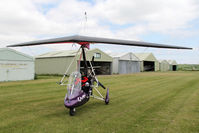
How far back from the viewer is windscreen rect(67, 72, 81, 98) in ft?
21.2

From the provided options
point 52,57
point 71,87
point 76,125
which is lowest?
point 76,125

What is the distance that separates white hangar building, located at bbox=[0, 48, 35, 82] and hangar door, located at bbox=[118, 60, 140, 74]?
20915mm

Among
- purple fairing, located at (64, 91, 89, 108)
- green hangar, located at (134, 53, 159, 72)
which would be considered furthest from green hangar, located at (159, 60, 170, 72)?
purple fairing, located at (64, 91, 89, 108)

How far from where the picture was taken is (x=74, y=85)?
668 centimetres

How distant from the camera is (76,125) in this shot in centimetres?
543

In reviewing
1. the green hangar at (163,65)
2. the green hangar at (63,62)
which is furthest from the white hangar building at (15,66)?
the green hangar at (163,65)

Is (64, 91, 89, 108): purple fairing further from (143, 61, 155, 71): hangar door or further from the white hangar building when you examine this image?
(143, 61, 155, 71): hangar door

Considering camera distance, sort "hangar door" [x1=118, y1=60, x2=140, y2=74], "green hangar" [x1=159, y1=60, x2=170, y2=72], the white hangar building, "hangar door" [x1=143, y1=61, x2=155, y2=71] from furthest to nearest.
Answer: "green hangar" [x1=159, y1=60, x2=170, y2=72] < "hangar door" [x1=143, y1=61, x2=155, y2=71] < "hangar door" [x1=118, y1=60, x2=140, y2=74] < the white hangar building

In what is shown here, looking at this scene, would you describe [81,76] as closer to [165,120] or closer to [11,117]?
[11,117]

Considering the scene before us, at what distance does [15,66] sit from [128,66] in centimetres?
2619

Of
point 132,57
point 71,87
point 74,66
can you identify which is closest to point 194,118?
point 71,87

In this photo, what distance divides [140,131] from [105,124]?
43.4 inches

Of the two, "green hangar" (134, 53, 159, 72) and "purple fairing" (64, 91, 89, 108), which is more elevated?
"green hangar" (134, 53, 159, 72)

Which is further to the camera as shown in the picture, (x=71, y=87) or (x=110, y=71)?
(x=110, y=71)
